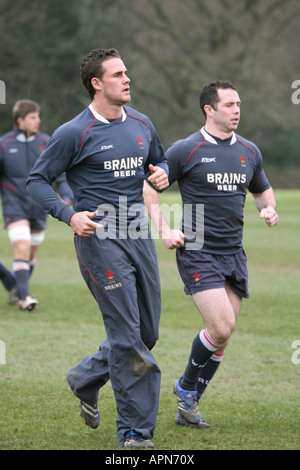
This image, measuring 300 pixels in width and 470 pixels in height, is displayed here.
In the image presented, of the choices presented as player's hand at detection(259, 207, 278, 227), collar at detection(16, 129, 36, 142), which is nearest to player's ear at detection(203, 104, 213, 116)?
player's hand at detection(259, 207, 278, 227)

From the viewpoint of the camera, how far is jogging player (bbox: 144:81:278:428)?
534 centimetres

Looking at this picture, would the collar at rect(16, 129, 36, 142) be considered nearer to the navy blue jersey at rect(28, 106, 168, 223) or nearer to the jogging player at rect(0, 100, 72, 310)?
the jogging player at rect(0, 100, 72, 310)

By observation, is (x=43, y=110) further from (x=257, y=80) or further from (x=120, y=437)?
(x=120, y=437)

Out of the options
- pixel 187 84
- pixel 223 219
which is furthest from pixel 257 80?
pixel 223 219

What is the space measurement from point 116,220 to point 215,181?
1022mm

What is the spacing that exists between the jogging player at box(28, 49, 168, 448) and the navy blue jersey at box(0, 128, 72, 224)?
4.97 meters

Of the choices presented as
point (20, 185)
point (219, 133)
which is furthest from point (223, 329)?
point (20, 185)

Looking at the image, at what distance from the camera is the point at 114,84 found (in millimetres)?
4871

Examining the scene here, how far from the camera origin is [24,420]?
5.38m

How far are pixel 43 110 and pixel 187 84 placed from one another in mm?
8731

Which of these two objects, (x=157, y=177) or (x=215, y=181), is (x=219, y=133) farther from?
(x=157, y=177)

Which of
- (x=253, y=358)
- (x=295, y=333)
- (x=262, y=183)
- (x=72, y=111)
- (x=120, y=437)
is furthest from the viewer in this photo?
(x=72, y=111)

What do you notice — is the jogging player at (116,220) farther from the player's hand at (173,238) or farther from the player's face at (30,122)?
the player's face at (30,122)

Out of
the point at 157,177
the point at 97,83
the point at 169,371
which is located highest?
the point at 97,83
